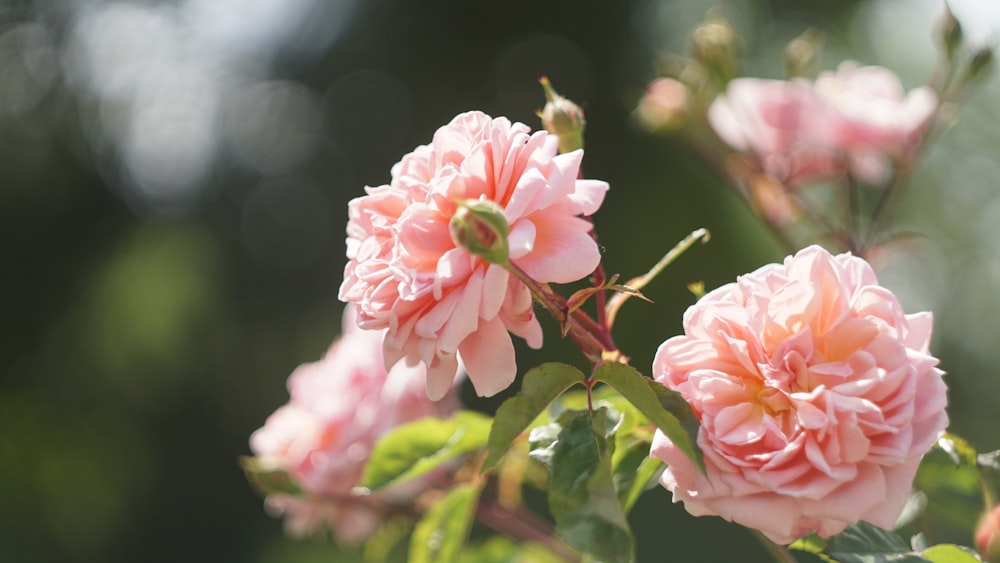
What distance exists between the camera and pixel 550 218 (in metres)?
0.31

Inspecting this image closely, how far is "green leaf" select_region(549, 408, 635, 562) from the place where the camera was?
268 millimetres

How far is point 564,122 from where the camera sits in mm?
348

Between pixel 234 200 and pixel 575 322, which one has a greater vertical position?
pixel 575 322

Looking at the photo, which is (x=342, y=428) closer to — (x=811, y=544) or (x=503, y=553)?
(x=503, y=553)

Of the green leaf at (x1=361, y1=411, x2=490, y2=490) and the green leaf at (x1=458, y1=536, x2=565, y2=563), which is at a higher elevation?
the green leaf at (x1=361, y1=411, x2=490, y2=490)

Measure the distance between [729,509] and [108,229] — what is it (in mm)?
2972

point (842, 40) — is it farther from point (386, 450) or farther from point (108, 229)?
point (386, 450)

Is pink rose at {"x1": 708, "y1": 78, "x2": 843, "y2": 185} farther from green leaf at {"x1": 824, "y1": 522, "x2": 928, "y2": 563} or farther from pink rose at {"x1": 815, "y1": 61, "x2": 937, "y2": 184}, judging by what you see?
green leaf at {"x1": 824, "y1": 522, "x2": 928, "y2": 563}

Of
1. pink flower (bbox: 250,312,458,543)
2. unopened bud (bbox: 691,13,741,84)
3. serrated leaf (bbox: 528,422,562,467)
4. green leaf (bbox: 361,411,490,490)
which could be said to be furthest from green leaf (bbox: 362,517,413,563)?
unopened bud (bbox: 691,13,741,84)

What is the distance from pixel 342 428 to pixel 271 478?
0.20 feet

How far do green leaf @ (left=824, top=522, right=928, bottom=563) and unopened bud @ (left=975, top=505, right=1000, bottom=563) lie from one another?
6 centimetres

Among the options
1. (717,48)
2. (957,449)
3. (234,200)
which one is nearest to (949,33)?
(717,48)

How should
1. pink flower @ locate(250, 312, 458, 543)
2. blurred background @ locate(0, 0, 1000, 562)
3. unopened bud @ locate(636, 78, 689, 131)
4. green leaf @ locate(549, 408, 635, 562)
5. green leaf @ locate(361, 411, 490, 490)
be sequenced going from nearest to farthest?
green leaf @ locate(549, 408, 635, 562) < green leaf @ locate(361, 411, 490, 490) < pink flower @ locate(250, 312, 458, 543) < unopened bud @ locate(636, 78, 689, 131) < blurred background @ locate(0, 0, 1000, 562)

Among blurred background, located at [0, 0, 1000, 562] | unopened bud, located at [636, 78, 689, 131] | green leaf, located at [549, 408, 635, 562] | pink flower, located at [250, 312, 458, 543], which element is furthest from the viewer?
blurred background, located at [0, 0, 1000, 562]
